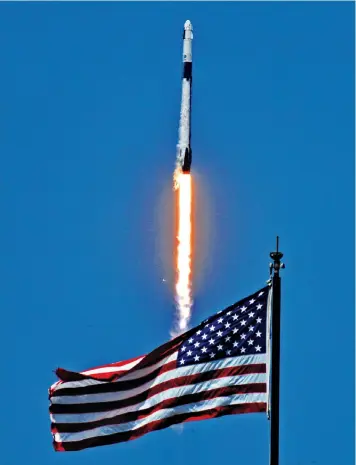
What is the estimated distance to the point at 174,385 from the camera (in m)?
77.6

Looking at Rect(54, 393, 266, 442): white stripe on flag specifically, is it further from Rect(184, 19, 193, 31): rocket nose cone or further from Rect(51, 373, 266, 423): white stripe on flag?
Rect(184, 19, 193, 31): rocket nose cone

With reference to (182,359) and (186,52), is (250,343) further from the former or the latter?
(186,52)

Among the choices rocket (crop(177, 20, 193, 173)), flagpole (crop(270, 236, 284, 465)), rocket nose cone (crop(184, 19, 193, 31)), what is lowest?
flagpole (crop(270, 236, 284, 465))

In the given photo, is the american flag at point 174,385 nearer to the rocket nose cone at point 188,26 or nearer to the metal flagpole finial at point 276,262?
the metal flagpole finial at point 276,262

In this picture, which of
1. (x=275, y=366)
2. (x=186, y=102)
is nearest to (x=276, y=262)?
(x=275, y=366)

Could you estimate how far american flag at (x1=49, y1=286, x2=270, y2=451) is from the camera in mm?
75500

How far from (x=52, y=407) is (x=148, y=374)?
4.87 m

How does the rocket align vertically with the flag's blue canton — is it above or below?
above

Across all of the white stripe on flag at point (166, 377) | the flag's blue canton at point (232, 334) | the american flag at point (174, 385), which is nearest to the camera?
the flag's blue canton at point (232, 334)

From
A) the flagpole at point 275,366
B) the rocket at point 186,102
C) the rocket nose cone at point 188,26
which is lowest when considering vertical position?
the flagpole at point 275,366

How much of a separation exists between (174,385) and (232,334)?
3.91 metres

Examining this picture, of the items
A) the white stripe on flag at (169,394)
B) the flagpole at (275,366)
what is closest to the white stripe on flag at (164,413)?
the white stripe on flag at (169,394)

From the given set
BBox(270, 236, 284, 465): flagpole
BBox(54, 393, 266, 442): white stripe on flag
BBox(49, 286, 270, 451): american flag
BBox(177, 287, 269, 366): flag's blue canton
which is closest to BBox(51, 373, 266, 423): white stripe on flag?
BBox(49, 286, 270, 451): american flag

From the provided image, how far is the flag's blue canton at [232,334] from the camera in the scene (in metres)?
75.4
